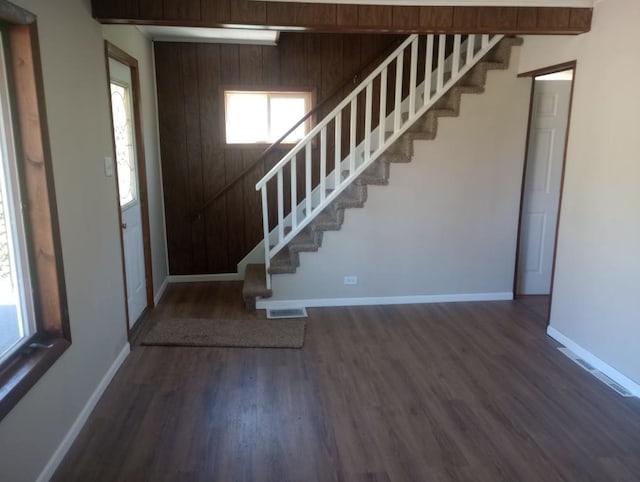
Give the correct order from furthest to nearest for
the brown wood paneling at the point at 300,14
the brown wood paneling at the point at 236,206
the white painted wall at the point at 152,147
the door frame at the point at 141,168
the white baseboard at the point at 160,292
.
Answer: the brown wood paneling at the point at 236,206, the white baseboard at the point at 160,292, the white painted wall at the point at 152,147, the door frame at the point at 141,168, the brown wood paneling at the point at 300,14

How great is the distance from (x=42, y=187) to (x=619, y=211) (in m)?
3.23

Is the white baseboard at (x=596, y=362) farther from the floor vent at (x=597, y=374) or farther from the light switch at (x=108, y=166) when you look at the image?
the light switch at (x=108, y=166)

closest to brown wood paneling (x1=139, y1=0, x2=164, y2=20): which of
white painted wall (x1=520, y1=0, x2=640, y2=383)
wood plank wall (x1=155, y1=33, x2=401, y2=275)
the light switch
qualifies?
the light switch

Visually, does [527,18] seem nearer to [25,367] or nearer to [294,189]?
[294,189]

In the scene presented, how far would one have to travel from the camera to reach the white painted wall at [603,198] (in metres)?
2.80

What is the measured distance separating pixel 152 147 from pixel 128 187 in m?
0.83

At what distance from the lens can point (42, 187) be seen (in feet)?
6.85

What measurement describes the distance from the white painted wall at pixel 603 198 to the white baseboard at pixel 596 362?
0.09ft

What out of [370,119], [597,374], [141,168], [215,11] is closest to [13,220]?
[215,11]

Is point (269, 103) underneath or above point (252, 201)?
above

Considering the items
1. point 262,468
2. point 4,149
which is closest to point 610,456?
point 262,468

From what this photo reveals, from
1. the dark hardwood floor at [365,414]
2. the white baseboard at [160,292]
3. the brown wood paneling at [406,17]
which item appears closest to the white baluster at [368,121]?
the brown wood paneling at [406,17]

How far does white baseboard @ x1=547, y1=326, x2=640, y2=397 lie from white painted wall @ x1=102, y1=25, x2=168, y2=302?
3504mm

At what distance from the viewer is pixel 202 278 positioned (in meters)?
5.11
